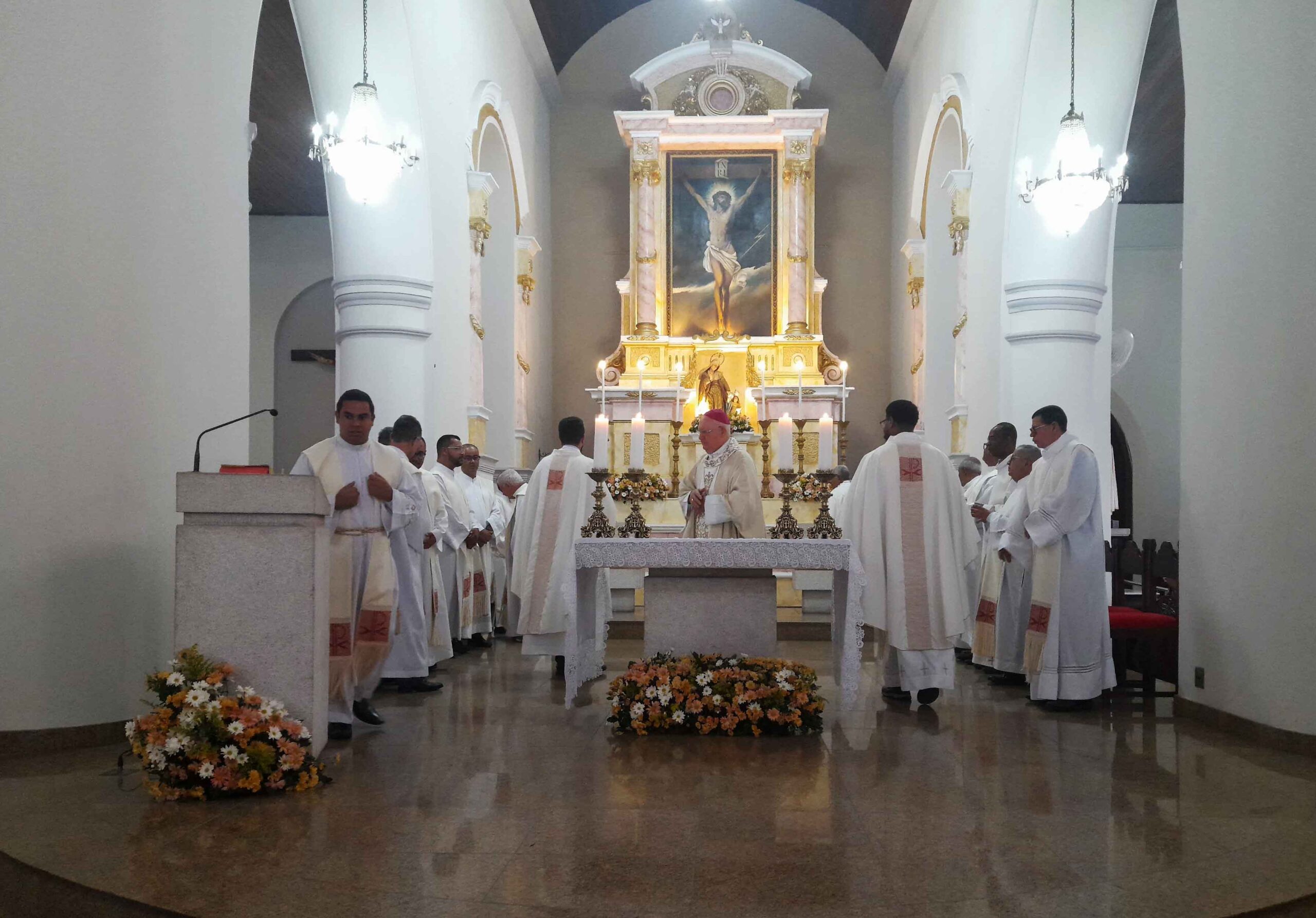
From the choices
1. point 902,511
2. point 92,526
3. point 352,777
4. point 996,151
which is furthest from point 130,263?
point 996,151

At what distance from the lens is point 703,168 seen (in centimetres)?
1667

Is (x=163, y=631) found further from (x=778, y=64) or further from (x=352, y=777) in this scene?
(x=778, y=64)

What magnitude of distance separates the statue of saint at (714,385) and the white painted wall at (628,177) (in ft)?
6.77

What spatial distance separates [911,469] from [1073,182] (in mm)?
2804

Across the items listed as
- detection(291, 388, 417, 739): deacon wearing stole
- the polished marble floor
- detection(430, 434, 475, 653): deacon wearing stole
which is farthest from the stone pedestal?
detection(430, 434, 475, 653): deacon wearing stole

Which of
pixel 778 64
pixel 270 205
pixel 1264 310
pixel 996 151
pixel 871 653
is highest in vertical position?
pixel 778 64

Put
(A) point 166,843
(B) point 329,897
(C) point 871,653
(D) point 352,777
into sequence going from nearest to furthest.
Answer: (B) point 329,897 → (A) point 166,843 → (D) point 352,777 → (C) point 871,653

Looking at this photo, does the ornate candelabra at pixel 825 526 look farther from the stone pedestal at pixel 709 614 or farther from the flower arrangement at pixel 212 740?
the flower arrangement at pixel 212 740

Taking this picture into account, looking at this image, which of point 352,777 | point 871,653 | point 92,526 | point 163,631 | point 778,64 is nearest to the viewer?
point 352,777

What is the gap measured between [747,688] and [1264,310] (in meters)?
2.98

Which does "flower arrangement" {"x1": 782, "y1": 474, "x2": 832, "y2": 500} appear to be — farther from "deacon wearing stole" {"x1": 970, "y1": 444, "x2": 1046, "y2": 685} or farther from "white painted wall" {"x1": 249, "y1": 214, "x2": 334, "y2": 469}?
"white painted wall" {"x1": 249, "y1": 214, "x2": 334, "y2": 469}

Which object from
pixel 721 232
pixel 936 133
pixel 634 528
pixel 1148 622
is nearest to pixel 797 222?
pixel 721 232

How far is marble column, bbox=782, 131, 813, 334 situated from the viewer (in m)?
16.2

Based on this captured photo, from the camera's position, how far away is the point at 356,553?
554cm
